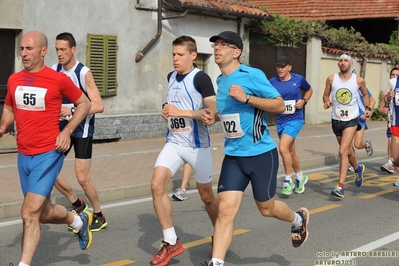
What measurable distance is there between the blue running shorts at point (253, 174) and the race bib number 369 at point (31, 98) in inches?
64.4

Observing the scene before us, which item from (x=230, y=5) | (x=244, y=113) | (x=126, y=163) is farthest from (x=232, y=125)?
(x=230, y=5)

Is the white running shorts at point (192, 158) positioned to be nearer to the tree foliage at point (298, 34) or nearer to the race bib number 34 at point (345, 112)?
the race bib number 34 at point (345, 112)

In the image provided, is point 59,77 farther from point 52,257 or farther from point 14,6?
point 14,6

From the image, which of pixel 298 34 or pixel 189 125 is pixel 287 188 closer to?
pixel 189 125

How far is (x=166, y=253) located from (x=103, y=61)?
10.7m

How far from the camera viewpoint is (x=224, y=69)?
6164mm

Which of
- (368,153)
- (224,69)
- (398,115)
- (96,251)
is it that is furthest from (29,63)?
(368,153)

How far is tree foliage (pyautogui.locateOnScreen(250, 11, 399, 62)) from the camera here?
72.2 feet

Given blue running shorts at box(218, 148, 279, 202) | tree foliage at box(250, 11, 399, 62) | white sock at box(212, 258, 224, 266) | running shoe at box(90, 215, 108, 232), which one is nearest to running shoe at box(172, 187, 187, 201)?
running shoe at box(90, 215, 108, 232)

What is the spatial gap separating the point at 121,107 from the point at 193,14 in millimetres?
3499

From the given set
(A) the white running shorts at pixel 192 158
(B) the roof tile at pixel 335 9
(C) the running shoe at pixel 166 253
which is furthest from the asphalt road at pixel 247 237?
(B) the roof tile at pixel 335 9

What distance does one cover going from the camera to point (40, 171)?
5.95m

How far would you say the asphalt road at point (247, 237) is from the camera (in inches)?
270

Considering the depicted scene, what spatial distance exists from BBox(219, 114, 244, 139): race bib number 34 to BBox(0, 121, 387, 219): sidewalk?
383cm
